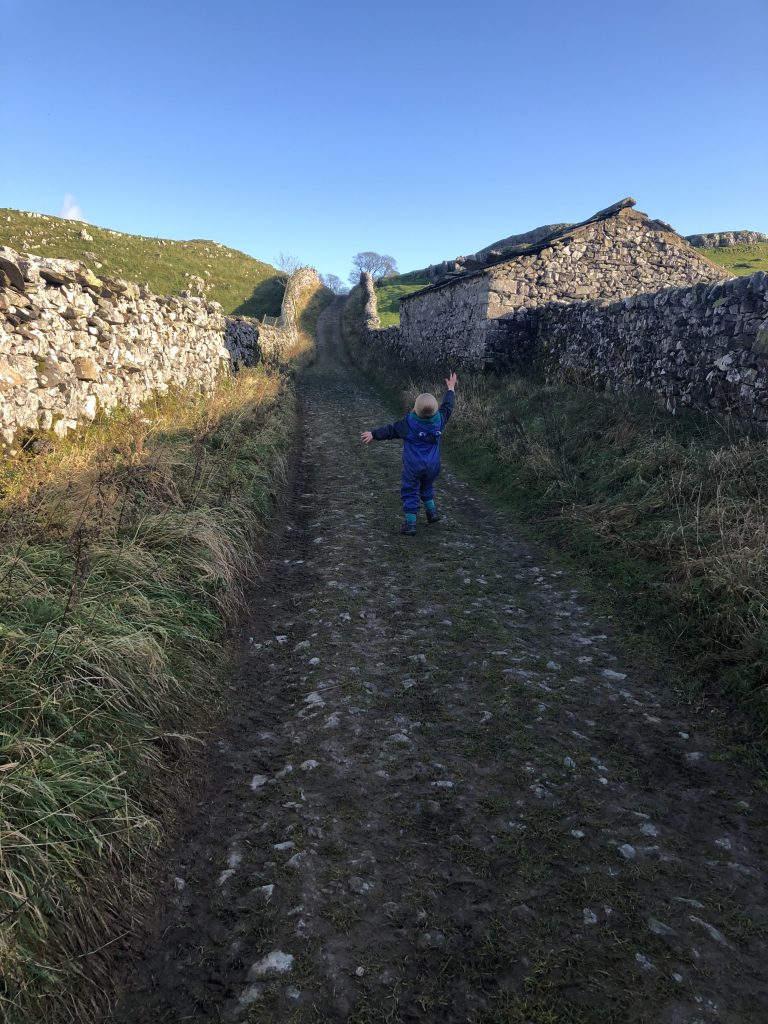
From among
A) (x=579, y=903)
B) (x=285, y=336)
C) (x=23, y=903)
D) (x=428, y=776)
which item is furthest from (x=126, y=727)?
(x=285, y=336)

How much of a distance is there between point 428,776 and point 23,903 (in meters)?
2.14

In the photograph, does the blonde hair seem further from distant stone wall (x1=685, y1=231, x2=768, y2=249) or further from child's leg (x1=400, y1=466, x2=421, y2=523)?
distant stone wall (x1=685, y1=231, x2=768, y2=249)

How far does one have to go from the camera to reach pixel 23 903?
2236mm

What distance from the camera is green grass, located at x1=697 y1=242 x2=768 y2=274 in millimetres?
32500

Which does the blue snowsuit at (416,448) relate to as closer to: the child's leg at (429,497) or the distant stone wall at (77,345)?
the child's leg at (429,497)

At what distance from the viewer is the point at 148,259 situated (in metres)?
42.5

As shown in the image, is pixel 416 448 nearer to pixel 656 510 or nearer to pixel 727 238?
pixel 656 510

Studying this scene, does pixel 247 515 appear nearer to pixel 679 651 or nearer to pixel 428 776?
pixel 428 776

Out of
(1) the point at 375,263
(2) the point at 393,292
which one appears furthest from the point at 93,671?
(1) the point at 375,263

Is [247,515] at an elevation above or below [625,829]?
above

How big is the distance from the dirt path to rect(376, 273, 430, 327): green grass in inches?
1374

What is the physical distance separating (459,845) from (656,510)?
17.5 ft

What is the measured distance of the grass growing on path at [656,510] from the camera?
451 centimetres

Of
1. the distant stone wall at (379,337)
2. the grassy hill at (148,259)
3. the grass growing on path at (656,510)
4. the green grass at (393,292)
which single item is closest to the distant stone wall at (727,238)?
the green grass at (393,292)
